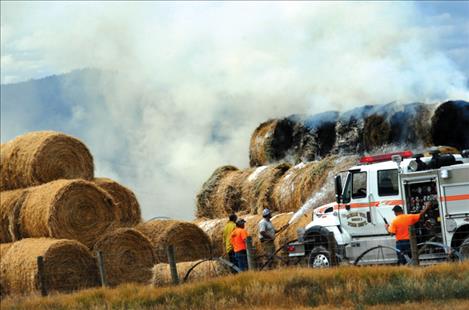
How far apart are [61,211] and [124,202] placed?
3.38m

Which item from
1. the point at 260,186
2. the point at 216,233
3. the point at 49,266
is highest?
the point at 260,186

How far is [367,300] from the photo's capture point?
19.4 m

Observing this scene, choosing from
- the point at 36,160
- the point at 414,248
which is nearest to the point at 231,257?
the point at 414,248

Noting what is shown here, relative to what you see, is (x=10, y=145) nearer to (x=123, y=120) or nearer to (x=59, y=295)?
(x=59, y=295)

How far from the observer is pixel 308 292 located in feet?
68.0

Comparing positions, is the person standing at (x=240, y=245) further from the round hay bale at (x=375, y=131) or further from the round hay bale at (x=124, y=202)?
the round hay bale at (x=375, y=131)

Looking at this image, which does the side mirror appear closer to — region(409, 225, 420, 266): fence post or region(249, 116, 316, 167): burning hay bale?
region(409, 225, 420, 266): fence post

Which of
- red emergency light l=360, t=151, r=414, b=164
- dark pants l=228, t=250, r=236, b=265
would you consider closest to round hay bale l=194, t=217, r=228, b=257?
dark pants l=228, t=250, r=236, b=265

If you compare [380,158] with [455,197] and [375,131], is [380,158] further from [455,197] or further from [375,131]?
[375,131]

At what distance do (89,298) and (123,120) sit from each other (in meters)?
53.6

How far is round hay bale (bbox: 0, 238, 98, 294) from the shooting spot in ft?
89.2

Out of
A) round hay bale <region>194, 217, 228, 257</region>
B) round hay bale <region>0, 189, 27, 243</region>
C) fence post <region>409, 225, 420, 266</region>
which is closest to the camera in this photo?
fence post <region>409, 225, 420, 266</region>

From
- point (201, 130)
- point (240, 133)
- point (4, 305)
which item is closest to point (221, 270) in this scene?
point (4, 305)

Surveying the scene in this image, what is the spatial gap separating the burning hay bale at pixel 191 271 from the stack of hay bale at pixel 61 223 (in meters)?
1.68
